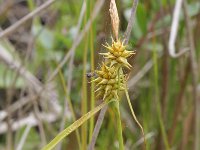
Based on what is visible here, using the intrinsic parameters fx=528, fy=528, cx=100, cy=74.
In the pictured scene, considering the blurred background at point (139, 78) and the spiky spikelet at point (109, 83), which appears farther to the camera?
the blurred background at point (139, 78)

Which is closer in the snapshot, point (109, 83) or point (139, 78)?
point (109, 83)

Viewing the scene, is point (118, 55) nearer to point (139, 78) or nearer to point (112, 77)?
point (112, 77)

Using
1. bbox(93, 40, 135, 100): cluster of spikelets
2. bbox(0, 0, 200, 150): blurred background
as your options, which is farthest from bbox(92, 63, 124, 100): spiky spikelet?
bbox(0, 0, 200, 150): blurred background

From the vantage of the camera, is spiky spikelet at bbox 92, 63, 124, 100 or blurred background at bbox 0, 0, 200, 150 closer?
spiky spikelet at bbox 92, 63, 124, 100

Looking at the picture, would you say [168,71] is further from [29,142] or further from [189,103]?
[29,142]

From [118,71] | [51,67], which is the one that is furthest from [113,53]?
[51,67]

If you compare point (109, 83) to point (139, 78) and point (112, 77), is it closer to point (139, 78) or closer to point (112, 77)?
point (112, 77)

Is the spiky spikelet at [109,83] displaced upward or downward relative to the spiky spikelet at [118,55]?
downward

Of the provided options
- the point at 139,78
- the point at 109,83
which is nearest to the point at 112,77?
the point at 109,83

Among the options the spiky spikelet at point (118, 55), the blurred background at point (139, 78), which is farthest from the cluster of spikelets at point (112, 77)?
the blurred background at point (139, 78)

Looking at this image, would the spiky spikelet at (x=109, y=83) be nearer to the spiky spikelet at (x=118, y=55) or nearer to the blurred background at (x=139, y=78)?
the spiky spikelet at (x=118, y=55)

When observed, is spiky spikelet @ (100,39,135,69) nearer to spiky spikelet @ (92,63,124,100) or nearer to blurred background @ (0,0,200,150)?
spiky spikelet @ (92,63,124,100)

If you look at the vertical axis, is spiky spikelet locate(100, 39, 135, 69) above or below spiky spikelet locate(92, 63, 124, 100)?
above
